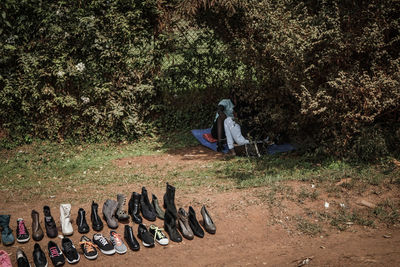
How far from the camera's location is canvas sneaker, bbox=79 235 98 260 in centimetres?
442

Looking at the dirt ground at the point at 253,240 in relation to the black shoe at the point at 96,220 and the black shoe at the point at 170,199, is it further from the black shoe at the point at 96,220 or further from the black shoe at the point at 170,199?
the black shoe at the point at 170,199

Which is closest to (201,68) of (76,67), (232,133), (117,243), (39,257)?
(232,133)

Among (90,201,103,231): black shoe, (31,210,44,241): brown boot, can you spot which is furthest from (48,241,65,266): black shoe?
(90,201,103,231): black shoe

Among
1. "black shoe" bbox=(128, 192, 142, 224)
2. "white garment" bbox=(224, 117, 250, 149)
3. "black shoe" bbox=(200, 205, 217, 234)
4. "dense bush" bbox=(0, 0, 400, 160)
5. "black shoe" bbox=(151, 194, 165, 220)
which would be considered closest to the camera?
"black shoe" bbox=(200, 205, 217, 234)

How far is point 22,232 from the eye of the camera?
4738mm

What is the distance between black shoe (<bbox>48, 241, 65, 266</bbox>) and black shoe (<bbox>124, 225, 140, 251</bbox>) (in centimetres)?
75

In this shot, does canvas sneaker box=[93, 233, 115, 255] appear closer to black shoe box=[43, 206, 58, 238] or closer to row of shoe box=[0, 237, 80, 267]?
row of shoe box=[0, 237, 80, 267]

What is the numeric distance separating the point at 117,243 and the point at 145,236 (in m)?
0.33

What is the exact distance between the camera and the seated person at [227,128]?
27.6 ft

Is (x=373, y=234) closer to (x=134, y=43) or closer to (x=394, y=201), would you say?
(x=394, y=201)

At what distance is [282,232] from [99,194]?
2849 millimetres

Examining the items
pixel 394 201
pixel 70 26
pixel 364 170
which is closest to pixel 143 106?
pixel 70 26

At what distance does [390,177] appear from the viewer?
237 inches

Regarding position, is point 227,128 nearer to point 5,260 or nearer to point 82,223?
point 82,223
